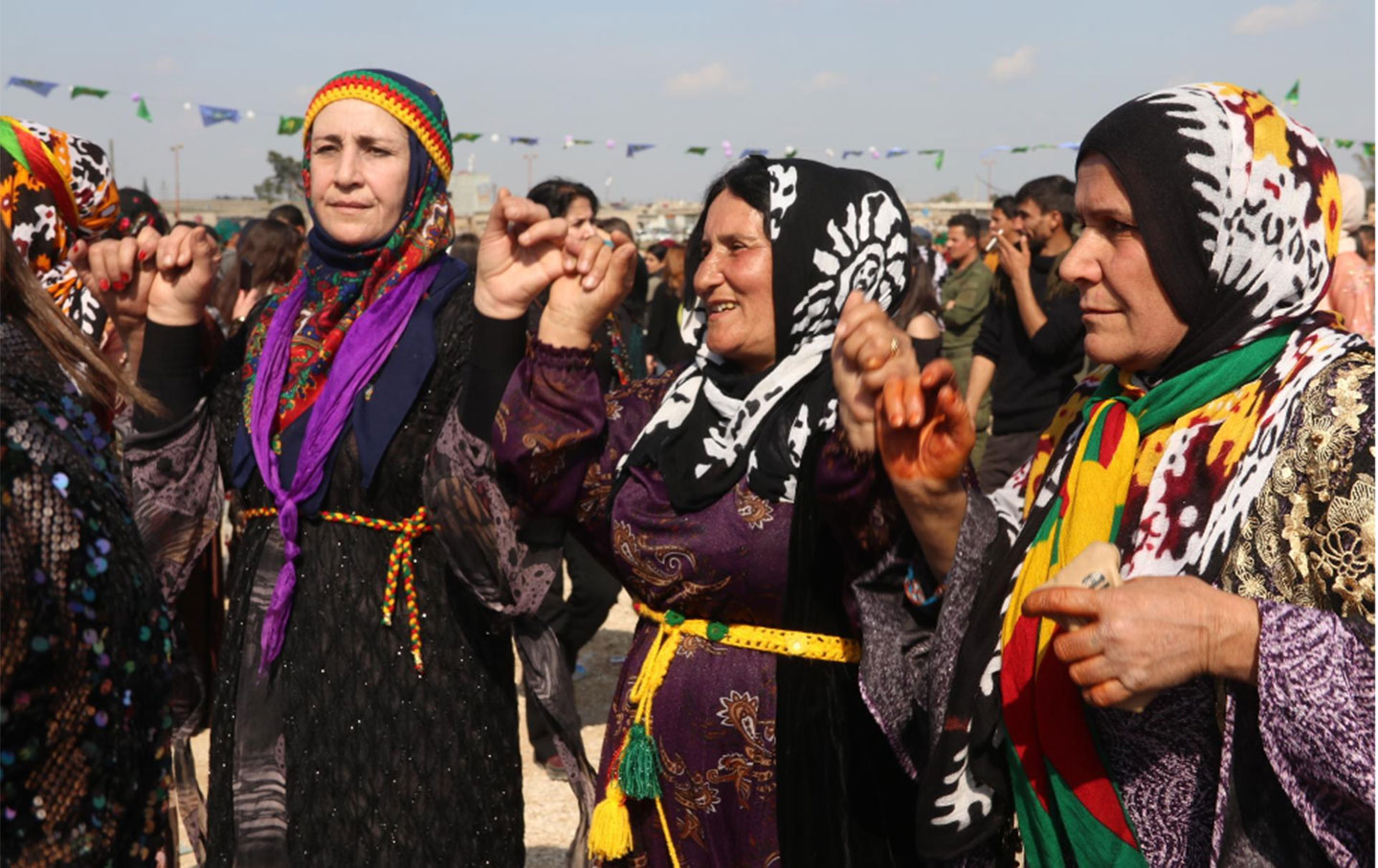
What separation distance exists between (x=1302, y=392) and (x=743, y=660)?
1172 mm

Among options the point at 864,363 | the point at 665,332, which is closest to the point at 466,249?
the point at 665,332

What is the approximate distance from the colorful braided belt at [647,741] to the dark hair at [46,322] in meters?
1.24

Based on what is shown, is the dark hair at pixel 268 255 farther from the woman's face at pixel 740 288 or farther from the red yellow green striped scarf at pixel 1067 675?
the red yellow green striped scarf at pixel 1067 675

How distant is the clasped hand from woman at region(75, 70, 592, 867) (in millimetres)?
440

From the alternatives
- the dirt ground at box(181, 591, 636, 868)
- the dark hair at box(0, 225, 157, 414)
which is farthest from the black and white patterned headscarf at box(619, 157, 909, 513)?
the dirt ground at box(181, 591, 636, 868)

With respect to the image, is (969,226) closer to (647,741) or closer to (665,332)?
(665,332)

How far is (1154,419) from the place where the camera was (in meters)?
2.09

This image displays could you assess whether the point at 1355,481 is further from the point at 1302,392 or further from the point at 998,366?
the point at 998,366

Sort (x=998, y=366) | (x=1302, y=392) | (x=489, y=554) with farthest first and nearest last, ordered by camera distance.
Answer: (x=998, y=366) < (x=489, y=554) < (x=1302, y=392)

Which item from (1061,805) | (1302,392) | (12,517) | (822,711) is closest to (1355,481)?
(1302,392)

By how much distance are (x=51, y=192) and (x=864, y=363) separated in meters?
1.96

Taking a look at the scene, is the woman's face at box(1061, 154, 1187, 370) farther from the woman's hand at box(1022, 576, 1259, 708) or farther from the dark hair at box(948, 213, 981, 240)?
the dark hair at box(948, 213, 981, 240)

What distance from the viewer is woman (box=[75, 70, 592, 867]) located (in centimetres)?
299

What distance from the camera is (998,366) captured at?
24.6 ft
